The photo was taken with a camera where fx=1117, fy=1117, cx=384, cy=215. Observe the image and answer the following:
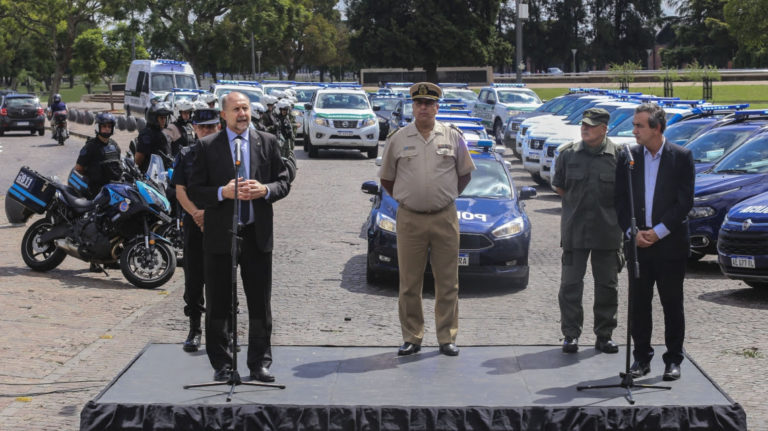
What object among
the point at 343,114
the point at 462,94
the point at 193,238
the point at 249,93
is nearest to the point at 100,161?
the point at 193,238

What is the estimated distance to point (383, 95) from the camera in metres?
41.6

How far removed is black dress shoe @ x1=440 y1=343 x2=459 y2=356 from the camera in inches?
314

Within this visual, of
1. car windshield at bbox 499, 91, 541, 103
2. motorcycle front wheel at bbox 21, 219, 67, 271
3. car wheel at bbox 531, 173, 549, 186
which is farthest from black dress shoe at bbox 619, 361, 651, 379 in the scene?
car windshield at bbox 499, 91, 541, 103

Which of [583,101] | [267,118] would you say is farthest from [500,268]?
[583,101]

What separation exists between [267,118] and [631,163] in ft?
40.0

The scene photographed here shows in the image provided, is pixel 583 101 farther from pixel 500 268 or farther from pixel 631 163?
pixel 631 163

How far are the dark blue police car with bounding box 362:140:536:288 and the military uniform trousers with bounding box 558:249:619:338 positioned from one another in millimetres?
3673

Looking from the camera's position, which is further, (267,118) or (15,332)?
(267,118)

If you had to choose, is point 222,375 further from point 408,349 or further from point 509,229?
point 509,229

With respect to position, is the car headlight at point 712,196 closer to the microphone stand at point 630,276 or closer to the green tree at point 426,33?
the microphone stand at point 630,276

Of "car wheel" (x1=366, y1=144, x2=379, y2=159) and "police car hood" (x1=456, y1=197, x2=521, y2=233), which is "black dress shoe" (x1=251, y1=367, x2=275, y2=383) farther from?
"car wheel" (x1=366, y1=144, x2=379, y2=159)

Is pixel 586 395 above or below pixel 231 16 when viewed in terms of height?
below

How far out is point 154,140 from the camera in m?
12.9

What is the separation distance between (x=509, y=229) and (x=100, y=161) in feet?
16.0
